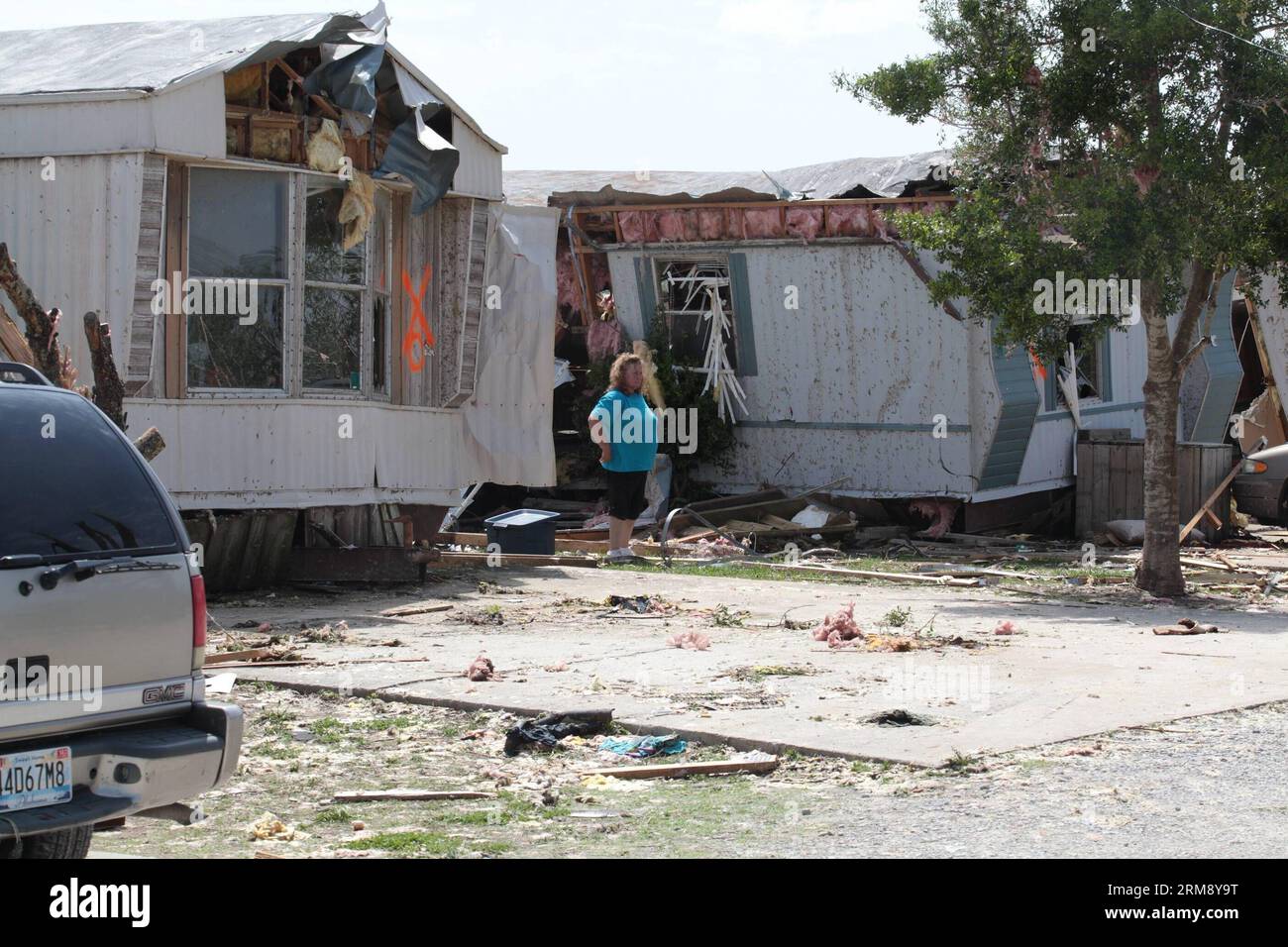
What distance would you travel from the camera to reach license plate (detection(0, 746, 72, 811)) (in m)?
4.81

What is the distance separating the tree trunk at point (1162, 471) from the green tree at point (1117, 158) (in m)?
0.01

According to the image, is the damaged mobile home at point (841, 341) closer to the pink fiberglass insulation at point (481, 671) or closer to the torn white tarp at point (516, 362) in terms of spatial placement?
the torn white tarp at point (516, 362)

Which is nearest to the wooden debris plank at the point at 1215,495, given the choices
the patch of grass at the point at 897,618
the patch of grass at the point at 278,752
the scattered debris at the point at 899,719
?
the patch of grass at the point at 897,618

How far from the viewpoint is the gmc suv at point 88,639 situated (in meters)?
4.88

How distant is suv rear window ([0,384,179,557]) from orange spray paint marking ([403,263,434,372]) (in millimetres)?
9154

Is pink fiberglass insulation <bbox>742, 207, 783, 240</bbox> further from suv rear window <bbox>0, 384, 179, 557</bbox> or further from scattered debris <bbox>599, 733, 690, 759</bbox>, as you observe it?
suv rear window <bbox>0, 384, 179, 557</bbox>

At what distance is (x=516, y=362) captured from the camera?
51.0 ft

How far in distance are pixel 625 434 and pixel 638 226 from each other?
5852mm

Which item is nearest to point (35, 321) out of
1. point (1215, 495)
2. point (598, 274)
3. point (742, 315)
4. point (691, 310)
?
point (742, 315)

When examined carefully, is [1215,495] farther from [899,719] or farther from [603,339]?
[899,719]
